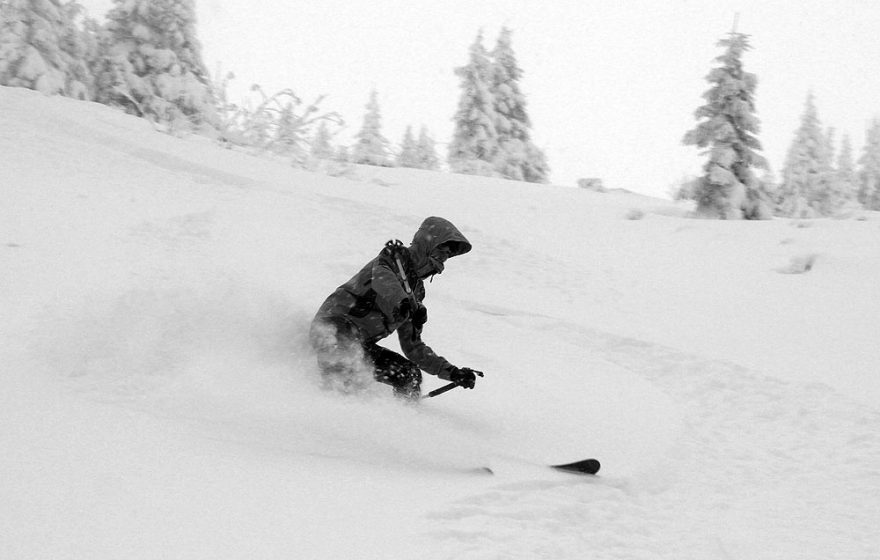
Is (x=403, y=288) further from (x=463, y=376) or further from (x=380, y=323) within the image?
(x=463, y=376)

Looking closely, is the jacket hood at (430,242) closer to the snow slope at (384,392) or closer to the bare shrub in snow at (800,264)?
the snow slope at (384,392)

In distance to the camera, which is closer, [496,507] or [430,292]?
[496,507]

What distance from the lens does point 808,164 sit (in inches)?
1513

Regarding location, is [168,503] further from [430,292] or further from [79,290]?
[430,292]

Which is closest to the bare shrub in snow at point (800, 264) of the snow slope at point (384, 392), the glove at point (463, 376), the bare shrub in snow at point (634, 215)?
the snow slope at point (384, 392)

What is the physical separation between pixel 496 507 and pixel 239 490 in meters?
1.47

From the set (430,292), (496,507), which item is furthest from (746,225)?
(496,507)

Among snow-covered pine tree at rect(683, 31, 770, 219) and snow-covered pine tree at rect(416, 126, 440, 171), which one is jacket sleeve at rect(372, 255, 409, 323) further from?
snow-covered pine tree at rect(416, 126, 440, 171)

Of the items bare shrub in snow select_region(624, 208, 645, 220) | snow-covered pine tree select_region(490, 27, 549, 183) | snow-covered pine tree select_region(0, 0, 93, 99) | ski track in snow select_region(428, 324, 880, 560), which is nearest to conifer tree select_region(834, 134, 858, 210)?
snow-covered pine tree select_region(490, 27, 549, 183)

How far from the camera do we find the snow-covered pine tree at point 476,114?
93.1 feet

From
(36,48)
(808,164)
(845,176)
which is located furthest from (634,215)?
(845,176)

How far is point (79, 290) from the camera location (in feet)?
17.4

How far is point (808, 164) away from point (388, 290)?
4069 cm

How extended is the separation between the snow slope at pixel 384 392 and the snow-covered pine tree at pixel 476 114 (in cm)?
1822
